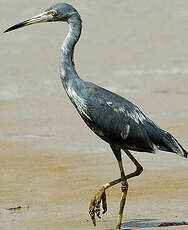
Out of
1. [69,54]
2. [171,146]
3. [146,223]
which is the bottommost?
[146,223]

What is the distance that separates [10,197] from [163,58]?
10.4 metres

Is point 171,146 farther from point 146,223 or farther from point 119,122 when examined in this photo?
point 146,223

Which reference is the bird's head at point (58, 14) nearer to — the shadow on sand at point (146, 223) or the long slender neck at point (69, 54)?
the long slender neck at point (69, 54)

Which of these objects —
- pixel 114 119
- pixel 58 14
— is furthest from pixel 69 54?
pixel 114 119

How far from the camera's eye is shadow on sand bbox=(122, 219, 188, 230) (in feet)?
27.2

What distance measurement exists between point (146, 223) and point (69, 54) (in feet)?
6.47

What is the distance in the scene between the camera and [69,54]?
900 cm

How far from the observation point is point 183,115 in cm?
1512

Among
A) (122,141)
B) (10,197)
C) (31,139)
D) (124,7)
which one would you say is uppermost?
(122,141)

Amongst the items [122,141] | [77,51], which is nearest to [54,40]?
[77,51]

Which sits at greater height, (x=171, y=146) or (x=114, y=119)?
(x=114, y=119)

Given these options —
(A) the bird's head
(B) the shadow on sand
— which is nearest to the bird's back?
(B) the shadow on sand

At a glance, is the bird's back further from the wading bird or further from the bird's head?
the bird's head

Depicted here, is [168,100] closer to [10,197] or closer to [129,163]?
[129,163]
